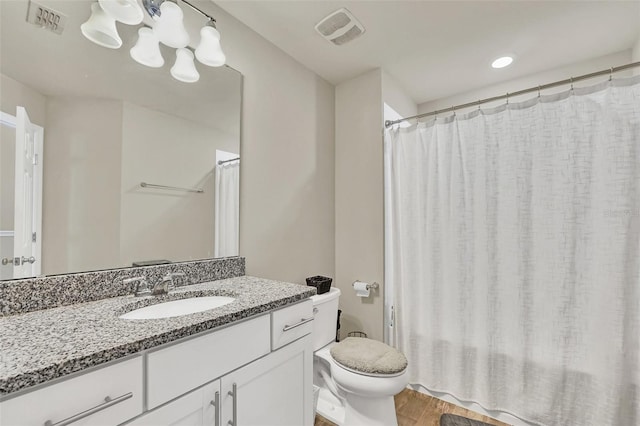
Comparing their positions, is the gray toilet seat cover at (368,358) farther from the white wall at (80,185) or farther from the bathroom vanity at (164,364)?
the white wall at (80,185)

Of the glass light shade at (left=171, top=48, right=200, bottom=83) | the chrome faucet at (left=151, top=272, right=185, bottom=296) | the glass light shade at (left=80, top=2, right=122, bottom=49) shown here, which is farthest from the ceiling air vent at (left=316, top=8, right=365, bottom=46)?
the chrome faucet at (left=151, top=272, right=185, bottom=296)

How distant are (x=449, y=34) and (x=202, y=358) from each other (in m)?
2.12

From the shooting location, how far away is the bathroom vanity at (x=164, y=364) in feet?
1.92

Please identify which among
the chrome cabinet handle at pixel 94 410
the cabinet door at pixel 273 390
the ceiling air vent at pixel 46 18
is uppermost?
the ceiling air vent at pixel 46 18

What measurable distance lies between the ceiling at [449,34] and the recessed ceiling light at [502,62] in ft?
0.13

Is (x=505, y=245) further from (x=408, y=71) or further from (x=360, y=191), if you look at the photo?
(x=408, y=71)

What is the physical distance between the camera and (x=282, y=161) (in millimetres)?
1866

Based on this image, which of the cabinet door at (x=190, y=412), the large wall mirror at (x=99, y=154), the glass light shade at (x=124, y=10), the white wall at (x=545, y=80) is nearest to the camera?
the cabinet door at (x=190, y=412)

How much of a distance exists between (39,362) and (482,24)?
2.34 m

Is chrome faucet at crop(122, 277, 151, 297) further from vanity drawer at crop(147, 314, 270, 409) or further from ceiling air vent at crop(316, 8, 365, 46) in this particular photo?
ceiling air vent at crop(316, 8, 365, 46)

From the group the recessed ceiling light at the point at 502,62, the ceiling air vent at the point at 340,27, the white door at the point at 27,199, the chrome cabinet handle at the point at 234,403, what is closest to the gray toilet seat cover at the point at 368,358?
the chrome cabinet handle at the point at 234,403

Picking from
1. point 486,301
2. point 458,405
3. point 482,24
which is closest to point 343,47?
point 482,24

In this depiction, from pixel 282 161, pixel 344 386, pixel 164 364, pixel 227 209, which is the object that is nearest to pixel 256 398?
pixel 164 364

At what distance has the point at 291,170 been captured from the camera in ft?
6.33
